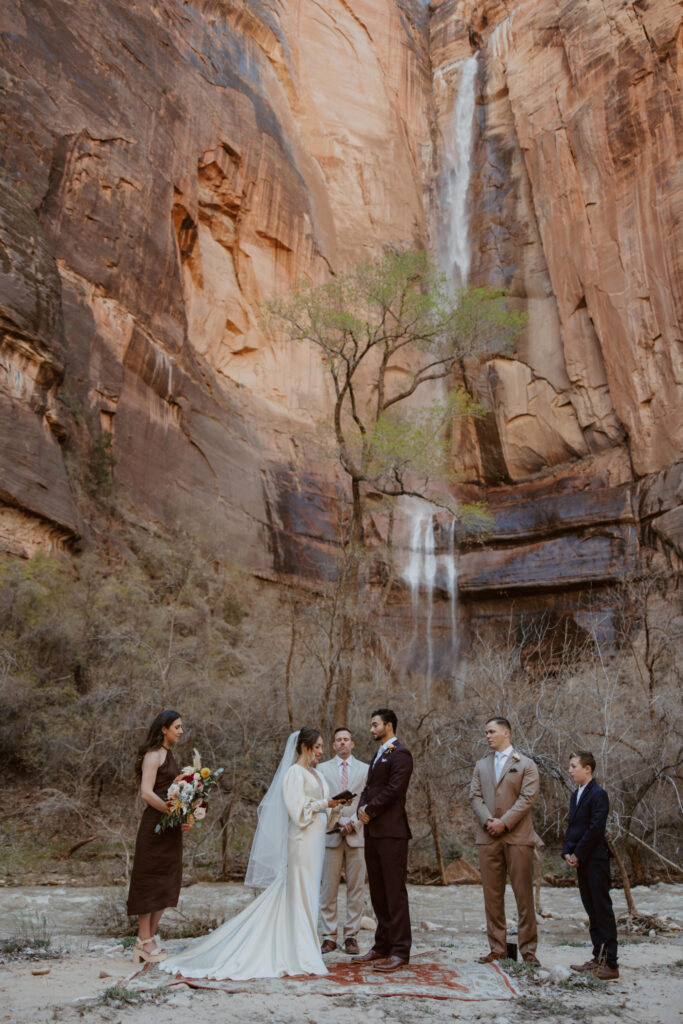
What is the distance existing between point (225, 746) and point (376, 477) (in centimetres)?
660

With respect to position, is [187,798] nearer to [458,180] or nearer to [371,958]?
[371,958]

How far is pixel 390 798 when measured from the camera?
20.2 feet

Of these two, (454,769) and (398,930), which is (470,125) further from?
(398,930)

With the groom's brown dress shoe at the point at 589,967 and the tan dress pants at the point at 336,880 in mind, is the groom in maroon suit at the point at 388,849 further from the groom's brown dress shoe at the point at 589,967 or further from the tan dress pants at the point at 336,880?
the groom's brown dress shoe at the point at 589,967

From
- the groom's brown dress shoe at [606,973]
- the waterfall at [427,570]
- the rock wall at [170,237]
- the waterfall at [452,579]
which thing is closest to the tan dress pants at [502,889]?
the groom's brown dress shoe at [606,973]

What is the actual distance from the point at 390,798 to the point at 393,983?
121 centimetres

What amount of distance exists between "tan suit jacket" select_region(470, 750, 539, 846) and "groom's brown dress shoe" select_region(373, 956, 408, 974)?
102 cm

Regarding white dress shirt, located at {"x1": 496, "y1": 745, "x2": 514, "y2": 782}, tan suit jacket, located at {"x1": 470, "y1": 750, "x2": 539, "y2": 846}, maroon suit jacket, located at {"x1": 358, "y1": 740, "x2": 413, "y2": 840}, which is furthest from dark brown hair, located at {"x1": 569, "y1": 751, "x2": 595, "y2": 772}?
maroon suit jacket, located at {"x1": 358, "y1": 740, "x2": 413, "y2": 840}

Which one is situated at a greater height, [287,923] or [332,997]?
[287,923]

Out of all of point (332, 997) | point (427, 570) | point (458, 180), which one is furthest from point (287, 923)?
point (458, 180)

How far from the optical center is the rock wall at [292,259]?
21266mm

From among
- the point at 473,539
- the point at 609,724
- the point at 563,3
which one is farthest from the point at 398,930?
the point at 563,3

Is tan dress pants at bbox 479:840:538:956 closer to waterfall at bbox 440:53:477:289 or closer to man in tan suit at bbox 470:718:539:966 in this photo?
man in tan suit at bbox 470:718:539:966

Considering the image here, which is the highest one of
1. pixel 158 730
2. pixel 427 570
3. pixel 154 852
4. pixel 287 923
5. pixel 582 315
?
pixel 582 315
